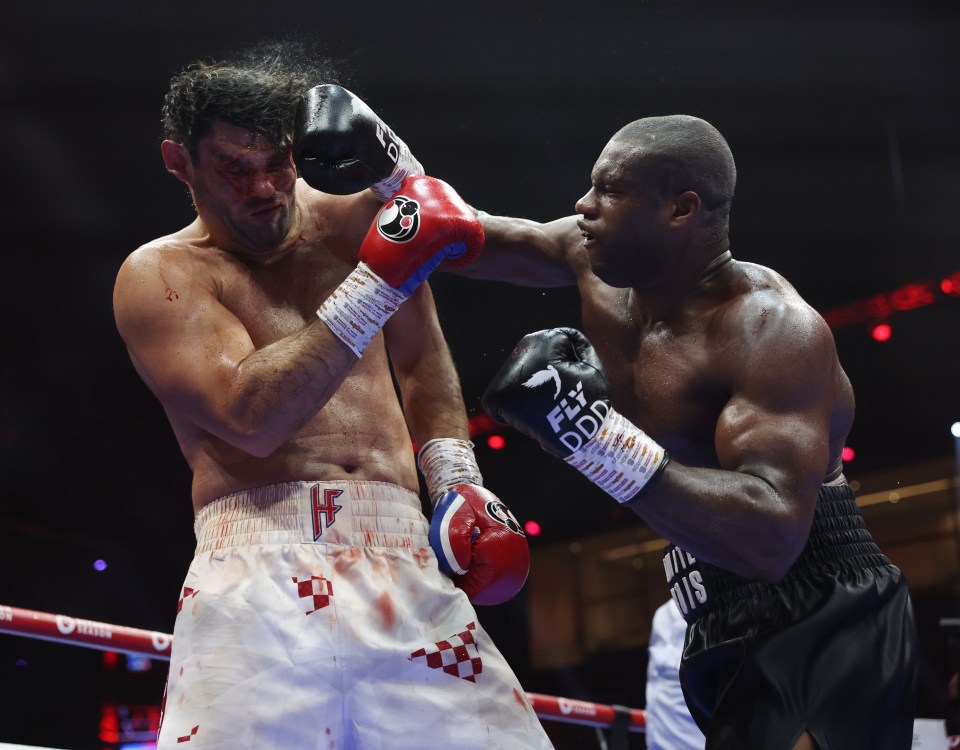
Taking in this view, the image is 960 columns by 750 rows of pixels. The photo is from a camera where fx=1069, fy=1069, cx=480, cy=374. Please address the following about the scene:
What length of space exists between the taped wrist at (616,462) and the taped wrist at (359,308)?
423 mm

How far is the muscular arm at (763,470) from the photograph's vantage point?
5.94 ft

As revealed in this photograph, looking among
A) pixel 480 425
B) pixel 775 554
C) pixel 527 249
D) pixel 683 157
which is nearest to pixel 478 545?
pixel 775 554

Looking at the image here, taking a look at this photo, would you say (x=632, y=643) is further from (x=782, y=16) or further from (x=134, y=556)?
(x=782, y=16)

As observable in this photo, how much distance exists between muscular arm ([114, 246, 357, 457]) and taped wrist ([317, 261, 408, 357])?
0.02 metres

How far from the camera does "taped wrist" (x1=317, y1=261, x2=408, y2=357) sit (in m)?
1.89

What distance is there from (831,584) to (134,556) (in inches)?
258

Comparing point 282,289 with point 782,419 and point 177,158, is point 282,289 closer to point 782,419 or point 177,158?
point 177,158

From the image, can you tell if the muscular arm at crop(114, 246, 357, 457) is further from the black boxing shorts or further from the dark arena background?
the dark arena background

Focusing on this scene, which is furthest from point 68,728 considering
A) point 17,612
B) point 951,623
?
point 951,623

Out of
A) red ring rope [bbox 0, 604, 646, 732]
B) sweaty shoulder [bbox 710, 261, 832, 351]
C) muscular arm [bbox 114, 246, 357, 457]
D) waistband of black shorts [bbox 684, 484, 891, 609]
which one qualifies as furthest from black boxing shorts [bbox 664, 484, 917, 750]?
muscular arm [bbox 114, 246, 357, 457]

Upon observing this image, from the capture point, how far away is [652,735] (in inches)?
149

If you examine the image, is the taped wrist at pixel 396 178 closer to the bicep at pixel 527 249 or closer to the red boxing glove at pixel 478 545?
the bicep at pixel 527 249

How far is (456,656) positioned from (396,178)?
0.96 meters

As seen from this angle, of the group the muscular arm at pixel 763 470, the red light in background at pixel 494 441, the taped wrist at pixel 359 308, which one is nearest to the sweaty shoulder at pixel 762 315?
the muscular arm at pixel 763 470
